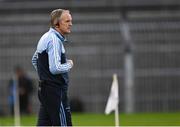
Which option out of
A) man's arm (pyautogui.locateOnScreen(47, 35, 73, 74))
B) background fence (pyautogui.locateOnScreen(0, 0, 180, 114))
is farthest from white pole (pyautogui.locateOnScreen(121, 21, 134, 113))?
man's arm (pyautogui.locateOnScreen(47, 35, 73, 74))

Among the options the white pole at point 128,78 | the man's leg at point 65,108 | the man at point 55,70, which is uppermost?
the man at point 55,70

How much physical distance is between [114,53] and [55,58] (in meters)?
15.1

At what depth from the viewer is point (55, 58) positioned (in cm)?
862

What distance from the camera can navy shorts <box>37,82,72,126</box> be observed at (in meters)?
8.72

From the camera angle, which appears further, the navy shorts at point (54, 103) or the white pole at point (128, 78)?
the white pole at point (128, 78)

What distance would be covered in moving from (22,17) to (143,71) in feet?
12.9

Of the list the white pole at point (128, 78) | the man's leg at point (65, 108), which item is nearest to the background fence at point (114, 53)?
the white pole at point (128, 78)

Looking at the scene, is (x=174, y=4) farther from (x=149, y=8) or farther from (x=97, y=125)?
(x=97, y=125)

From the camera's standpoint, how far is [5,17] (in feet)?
79.7

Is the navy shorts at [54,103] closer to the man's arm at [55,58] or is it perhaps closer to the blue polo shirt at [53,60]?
the blue polo shirt at [53,60]

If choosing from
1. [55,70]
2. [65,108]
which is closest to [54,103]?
[65,108]

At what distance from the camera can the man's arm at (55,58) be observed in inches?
339

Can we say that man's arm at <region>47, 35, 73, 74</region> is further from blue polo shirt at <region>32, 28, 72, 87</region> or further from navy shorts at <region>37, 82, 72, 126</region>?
navy shorts at <region>37, 82, 72, 126</region>

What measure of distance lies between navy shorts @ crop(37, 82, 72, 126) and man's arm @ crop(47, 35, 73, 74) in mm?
185
